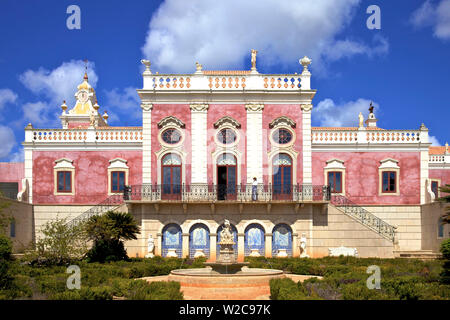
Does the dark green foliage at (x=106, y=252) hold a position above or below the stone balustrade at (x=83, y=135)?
below

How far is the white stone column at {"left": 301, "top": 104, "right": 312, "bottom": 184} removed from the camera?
3431 cm

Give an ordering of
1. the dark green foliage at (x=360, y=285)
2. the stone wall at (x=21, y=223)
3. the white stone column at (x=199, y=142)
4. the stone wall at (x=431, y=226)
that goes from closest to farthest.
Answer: the dark green foliage at (x=360, y=285)
the stone wall at (x=21, y=223)
the stone wall at (x=431, y=226)
the white stone column at (x=199, y=142)

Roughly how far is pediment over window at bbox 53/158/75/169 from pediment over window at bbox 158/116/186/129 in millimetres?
6640

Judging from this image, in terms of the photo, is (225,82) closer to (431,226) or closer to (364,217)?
(364,217)

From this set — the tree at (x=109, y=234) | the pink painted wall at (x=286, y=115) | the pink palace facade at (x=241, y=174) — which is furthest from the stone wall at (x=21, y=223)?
the pink painted wall at (x=286, y=115)

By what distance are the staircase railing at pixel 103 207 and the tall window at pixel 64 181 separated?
2.34 m

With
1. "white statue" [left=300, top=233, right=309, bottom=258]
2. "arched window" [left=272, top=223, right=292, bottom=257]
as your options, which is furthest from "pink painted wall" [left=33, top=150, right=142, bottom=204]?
"white statue" [left=300, top=233, right=309, bottom=258]

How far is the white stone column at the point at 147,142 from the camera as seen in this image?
3433 cm

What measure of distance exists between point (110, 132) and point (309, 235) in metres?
14.3

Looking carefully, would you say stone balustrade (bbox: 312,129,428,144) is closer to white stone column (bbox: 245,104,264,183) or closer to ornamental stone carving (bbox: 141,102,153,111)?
white stone column (bbox: 245,104,264,183)

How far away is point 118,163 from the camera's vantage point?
36.8 meters

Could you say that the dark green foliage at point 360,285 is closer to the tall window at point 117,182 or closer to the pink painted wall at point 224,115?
the pink painted wall at point 224,115

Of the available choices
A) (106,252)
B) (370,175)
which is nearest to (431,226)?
(370,175)

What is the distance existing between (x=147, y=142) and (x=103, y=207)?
197 inches
